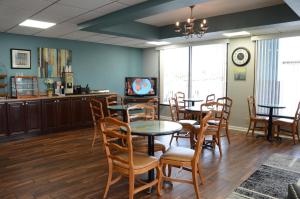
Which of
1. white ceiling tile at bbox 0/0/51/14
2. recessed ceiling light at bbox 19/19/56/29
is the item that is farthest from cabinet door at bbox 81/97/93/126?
white ceiling tile at bbox 0/0/51/14

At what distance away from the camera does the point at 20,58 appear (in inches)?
222

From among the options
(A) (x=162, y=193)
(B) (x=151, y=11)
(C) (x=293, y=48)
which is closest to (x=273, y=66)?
(C) (x=293, y=48)

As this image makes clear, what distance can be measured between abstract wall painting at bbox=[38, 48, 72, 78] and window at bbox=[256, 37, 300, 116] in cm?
495

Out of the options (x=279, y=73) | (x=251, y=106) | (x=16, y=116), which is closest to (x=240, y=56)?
(x=279, y=73)

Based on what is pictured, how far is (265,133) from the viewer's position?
545 centimetres

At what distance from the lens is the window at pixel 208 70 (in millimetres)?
6471

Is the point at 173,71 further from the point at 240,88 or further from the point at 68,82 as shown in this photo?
the point at 68,82

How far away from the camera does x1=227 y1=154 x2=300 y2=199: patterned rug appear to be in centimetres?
276

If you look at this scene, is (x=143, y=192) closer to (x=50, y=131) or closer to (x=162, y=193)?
(x=162, y=193)

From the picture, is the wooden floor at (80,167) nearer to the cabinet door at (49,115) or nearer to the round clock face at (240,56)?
the cabinet door at (49,115)

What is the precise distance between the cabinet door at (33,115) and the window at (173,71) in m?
3.88

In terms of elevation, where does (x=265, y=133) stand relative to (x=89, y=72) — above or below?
below

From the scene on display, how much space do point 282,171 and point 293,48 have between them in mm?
3197

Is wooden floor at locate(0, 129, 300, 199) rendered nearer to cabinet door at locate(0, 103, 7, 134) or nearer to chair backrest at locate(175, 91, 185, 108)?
cabinet door at locate(0, 103, 7, 134)
